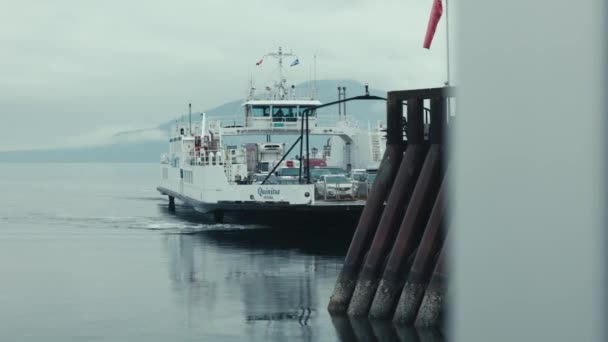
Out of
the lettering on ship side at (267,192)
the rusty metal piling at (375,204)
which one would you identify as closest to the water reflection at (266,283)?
the rusty metal piling at (375,204)

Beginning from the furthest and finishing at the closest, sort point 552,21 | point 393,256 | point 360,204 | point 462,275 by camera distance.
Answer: point 360,204 < point 393,256 < point 462,275 < point 552,21

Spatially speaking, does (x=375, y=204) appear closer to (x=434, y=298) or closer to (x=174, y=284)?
(x=434, y=298)

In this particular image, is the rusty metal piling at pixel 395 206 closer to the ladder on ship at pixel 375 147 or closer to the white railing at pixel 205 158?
the white railing at pixel 205 158

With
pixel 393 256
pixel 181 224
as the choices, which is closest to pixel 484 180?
pixel 393 256

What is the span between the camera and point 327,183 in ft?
107

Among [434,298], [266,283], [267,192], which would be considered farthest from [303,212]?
[434,298]

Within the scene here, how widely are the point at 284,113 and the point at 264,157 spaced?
233 cm

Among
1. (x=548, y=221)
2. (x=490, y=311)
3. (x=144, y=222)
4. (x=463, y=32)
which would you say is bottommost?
(x=144, y=222)

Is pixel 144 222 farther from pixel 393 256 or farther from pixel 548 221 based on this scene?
pixel 548 221

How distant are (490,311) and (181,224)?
42514 millimetres

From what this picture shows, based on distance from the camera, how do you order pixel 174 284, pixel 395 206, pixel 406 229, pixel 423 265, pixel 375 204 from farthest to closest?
pixel 174 284, pixel 375 204, pixel 395 206, pixel 406 229, pixel 423 265

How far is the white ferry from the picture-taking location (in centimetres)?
3206

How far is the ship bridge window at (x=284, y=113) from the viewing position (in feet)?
144

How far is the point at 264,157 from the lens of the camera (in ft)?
147
